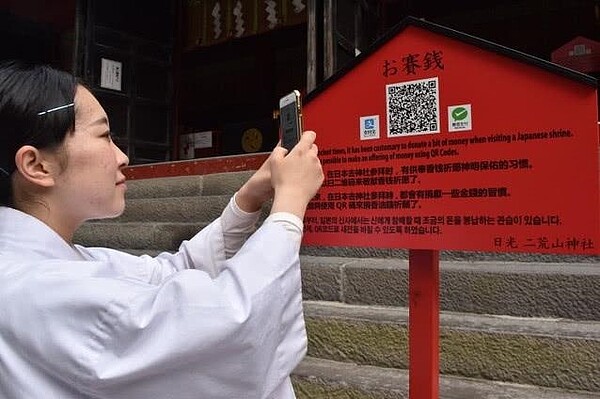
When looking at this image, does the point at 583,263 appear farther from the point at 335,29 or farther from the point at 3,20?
the point at 3,20

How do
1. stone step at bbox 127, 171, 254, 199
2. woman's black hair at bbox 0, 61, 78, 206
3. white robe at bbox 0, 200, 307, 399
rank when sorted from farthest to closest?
1. stone step at bbox 127, 171, 254, 199
2. woman's black hair at bbox 0, 61, 78, 206
3. white robe at bbox 0, 200, 307, 399

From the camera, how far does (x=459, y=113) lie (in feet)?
4.09

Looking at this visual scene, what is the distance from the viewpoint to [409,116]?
131cm

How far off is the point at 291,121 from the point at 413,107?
0.31 metres

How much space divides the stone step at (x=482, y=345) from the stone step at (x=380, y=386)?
0.14 ft

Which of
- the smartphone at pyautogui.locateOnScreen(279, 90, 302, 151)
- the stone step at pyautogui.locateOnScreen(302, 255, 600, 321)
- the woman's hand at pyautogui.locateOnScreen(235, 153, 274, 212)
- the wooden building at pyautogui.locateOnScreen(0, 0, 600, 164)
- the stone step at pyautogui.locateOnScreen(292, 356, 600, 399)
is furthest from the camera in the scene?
the wooden building at pyautogui.locateOnScreen(0, 0, 600, 164)

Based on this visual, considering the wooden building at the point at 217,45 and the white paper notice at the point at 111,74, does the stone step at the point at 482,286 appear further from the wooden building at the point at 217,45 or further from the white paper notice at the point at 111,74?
the white paper notice at the point at 111,74

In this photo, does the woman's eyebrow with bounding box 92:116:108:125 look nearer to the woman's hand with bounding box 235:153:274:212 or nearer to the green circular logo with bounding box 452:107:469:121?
the woman's hand with bounding box 235:153:274:212

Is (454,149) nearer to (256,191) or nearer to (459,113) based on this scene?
(459,113)

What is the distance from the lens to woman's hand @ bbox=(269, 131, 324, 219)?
1.04 m

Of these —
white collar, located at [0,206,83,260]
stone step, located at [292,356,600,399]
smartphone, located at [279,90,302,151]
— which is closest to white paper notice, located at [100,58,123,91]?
stone step, located at [292,356,600,399]

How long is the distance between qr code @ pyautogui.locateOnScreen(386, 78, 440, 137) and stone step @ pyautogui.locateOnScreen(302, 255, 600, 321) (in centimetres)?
131

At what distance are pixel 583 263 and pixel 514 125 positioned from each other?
5.47 feet

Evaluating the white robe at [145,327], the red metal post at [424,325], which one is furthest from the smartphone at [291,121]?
the red metal post at [424,325]
